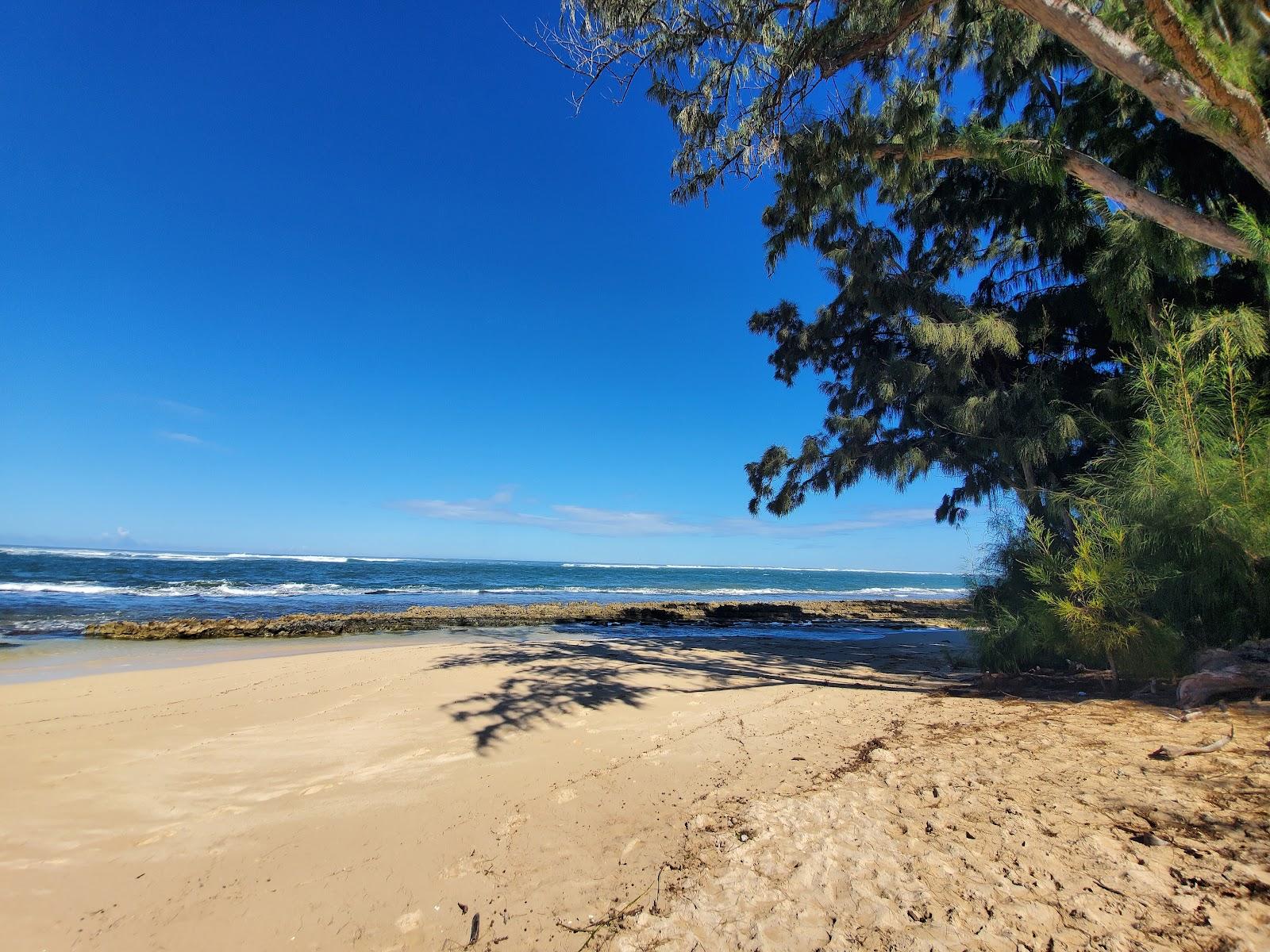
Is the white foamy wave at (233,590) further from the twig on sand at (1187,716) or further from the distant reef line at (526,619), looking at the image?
the twig on sand at (1187,716)

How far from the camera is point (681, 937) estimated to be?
2121mm

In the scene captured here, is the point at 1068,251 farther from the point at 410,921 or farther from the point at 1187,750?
the point at 410,921

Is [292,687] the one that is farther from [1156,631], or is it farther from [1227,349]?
[1227,349]

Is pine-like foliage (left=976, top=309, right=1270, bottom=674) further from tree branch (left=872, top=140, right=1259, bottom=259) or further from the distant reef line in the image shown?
the distant reef line

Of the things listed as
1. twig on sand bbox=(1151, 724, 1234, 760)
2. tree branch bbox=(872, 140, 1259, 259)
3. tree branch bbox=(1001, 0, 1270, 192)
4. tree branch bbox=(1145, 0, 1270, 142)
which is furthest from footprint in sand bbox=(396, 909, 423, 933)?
tree branch bbox=(872, 140, 1259, 259)

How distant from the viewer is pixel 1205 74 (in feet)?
11.6

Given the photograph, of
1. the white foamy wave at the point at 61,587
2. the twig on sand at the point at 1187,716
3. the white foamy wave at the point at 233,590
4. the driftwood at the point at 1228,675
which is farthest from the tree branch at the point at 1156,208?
the white foamy wave at the point at 61,587

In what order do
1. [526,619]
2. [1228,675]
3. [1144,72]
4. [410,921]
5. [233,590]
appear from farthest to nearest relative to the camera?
1. [233,590]
2. [526,619]
3. [1228,675]
4. [1144,72]
5. [410,921]

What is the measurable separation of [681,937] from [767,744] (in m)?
2.52

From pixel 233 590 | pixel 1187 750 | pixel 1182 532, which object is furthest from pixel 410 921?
pixel 233 590

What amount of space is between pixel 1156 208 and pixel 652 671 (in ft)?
23.8

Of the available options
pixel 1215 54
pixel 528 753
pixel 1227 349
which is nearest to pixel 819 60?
pixel 1215 54

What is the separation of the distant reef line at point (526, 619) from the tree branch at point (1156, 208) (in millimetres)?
4995

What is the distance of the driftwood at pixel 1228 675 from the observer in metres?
4.02
